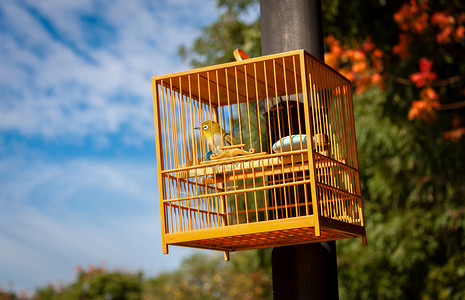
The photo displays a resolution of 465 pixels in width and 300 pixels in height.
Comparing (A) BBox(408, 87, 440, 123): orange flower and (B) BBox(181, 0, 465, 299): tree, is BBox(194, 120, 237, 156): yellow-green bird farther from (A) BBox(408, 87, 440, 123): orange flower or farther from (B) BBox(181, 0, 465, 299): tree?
(B) BBox(181, 0, 465, 299): tree

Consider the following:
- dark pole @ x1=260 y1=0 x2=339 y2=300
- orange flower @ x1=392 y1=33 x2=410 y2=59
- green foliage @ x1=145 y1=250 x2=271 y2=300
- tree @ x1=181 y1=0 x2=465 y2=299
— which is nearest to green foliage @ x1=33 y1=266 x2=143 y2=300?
green foliage @ x1=145 y1=250 x2=271 y2=300

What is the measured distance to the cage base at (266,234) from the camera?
1972mm

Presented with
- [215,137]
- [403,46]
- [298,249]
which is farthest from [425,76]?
[215,137]

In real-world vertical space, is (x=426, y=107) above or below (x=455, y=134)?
above

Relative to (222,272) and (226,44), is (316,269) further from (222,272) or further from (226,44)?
(222,272)

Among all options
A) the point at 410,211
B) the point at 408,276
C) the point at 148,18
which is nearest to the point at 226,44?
the point at 410,211

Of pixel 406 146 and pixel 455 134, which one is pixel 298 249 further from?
pixel 406 146

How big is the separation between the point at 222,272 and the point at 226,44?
689 centimetres

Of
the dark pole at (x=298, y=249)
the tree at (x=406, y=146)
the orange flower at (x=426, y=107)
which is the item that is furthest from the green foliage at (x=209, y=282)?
the dark pole at (x=298, y=249)

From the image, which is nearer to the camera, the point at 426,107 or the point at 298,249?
the point at 298,249

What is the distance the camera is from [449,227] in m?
6.16

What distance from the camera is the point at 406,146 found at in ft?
21.2

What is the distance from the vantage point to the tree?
6176 mm

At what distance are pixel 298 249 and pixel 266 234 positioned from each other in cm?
45
